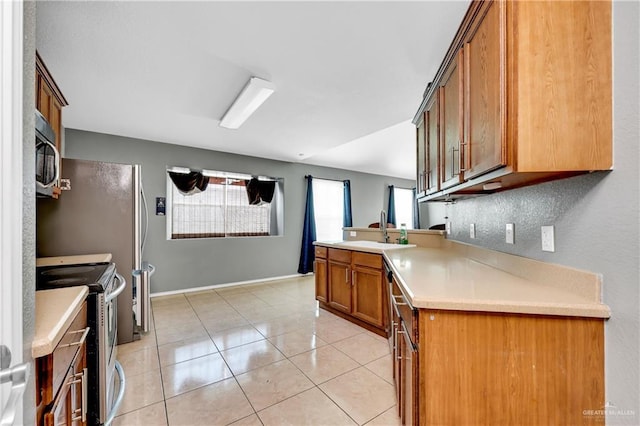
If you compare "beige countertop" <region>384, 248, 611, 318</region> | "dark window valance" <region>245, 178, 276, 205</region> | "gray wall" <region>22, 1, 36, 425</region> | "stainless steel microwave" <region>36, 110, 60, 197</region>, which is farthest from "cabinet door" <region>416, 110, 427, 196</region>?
"dark window valance" <region>245, 178, 276, 205</region>

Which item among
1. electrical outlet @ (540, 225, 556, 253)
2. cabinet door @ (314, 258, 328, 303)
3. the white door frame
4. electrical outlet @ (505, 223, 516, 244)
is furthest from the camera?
cabinet door @ (314, 258, 328, 303)

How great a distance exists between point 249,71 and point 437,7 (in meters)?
1.37

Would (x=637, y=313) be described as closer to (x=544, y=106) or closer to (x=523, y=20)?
(x=544, y=106)

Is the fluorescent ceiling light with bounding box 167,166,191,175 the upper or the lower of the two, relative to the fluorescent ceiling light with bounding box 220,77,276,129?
lower

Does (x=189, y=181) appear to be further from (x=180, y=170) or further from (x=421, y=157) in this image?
(x=421, y=157)

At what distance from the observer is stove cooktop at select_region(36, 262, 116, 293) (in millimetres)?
1344

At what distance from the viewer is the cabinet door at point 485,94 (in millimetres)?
1092

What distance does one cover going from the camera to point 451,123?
1.66m

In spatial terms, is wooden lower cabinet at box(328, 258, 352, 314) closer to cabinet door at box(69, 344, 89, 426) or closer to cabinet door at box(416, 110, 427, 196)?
cabinet door at box(416, 110, 427, 196)

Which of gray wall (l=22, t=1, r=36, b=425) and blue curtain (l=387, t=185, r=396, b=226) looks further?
blue curtain (l=387, t=185, r=396, b=226)

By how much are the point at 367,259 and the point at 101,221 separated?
244cm

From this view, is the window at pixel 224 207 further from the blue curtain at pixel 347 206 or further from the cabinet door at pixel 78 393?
the cabinet door at pixel 78 393

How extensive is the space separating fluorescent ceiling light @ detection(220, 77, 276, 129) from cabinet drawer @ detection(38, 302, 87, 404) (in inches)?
76.4

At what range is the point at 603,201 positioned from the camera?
1.00 m
